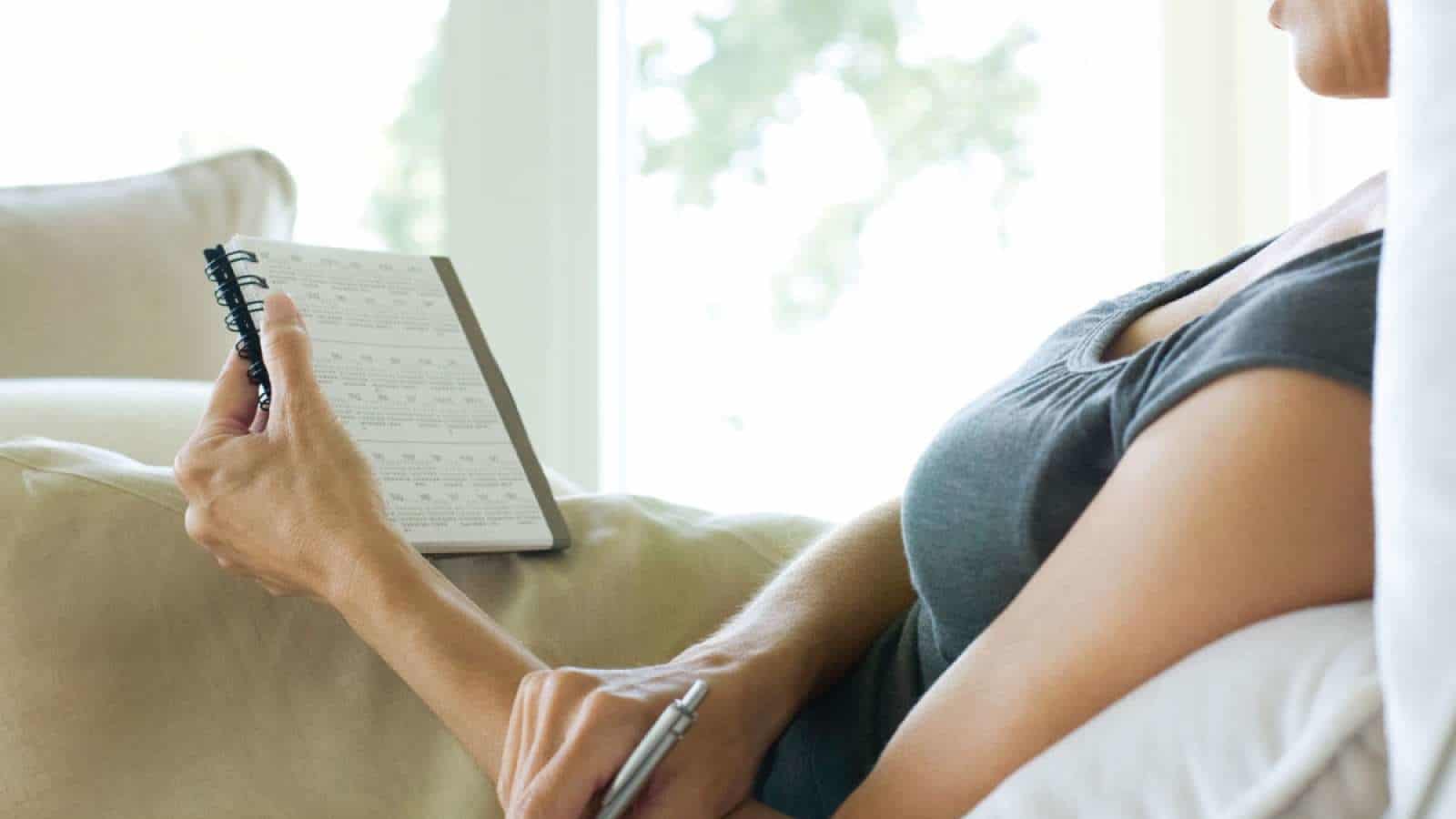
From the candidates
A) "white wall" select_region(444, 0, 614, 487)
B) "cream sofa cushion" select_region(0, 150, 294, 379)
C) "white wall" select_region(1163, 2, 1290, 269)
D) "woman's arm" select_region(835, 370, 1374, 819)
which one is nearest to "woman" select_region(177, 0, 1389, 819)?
"woman's arm" select_region(835, 370, 1374, 819)

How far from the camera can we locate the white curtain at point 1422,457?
1.37ft

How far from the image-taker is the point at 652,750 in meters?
0.60

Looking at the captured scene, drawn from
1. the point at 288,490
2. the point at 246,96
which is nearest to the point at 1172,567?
the point at 288,490

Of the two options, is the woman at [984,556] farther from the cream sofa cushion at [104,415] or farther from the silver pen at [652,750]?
the cream sofa cushion at [104,415]

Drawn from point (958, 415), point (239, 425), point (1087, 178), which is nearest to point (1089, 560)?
point (958, 415)

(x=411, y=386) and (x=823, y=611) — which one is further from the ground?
(x=411, y=386)

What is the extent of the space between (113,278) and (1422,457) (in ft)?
4.38

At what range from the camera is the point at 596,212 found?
2.15 metres

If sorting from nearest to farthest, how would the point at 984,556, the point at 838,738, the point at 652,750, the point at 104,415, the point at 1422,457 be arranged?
the point at 1422,457, the point at 652,750, the point at 984,556, the point at 838,738, the point at 104,415

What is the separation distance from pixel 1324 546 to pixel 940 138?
1840mm

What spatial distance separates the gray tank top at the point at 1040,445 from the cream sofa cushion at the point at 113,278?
2.92 ft

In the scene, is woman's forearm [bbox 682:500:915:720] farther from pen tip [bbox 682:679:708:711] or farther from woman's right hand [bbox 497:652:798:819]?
pen tip [bbox 682:679:708:711]

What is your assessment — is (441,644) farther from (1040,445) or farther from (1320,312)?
(1320,312)

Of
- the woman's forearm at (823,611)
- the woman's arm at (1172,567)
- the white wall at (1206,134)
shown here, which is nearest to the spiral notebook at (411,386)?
the woman's forearm at (823,611)
